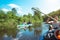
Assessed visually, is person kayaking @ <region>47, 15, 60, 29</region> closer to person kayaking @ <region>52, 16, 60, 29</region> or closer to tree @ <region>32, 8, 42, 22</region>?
person kayaking @ <region>52, 16, 60, 29</region>

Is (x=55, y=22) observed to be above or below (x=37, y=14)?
below

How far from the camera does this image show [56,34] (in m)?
2.34

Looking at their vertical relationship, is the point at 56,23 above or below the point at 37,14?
below

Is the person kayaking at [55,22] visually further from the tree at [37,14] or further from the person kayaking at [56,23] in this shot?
the tree at [37,14]

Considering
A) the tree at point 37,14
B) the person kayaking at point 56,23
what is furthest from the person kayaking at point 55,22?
the tree at point 37,14

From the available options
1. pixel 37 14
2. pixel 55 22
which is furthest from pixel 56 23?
pixel 37 14

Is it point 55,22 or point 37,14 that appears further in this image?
point 37,14

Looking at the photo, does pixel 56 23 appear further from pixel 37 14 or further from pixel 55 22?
pixel 37 14

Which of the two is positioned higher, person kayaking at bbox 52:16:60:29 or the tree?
the tree

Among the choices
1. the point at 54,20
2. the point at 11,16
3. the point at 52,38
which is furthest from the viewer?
the point at 11,16

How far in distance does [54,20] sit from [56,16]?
0.16 meters

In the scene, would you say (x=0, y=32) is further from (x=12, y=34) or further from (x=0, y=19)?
(x=0, y=19)

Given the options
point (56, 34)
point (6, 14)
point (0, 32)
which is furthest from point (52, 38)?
point (0, 32)

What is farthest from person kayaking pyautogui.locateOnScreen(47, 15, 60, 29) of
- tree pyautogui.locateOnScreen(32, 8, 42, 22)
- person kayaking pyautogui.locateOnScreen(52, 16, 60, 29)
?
Answer: tree pyautogui.locateOnScreen(32, 8, 42, 22)
